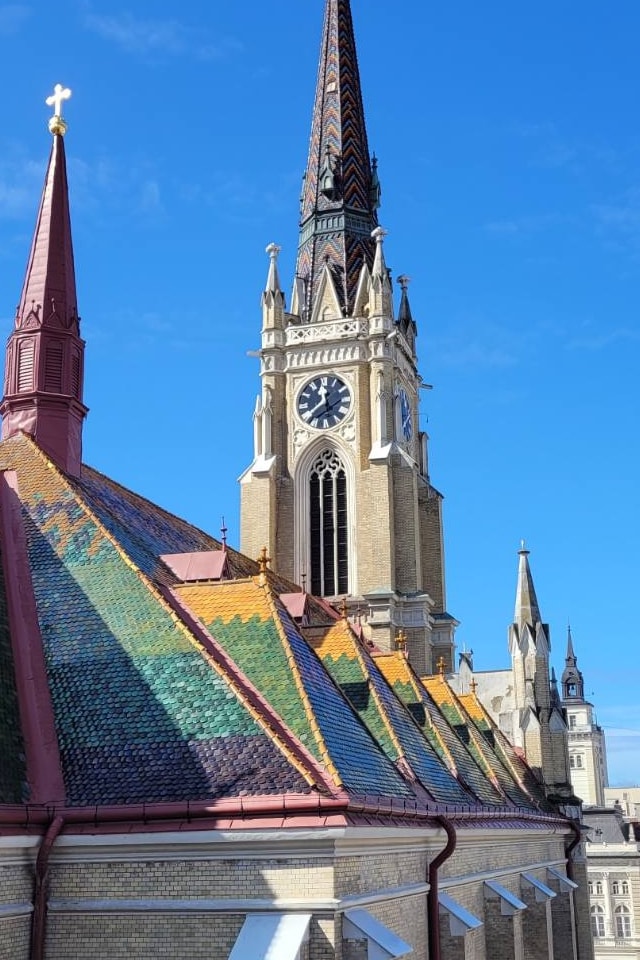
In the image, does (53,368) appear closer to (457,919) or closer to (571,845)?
(457,919)

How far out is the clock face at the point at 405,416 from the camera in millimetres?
59312

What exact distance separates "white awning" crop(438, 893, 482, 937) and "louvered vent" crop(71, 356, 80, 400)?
36.3 ft

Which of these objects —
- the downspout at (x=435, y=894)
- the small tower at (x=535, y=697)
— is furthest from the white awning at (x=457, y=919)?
the small tower at (x=535, y=697)

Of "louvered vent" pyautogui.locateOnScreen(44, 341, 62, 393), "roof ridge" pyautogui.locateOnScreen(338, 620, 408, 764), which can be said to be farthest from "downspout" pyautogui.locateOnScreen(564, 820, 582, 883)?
"louvered vent" pyautogui.locateOnScreen(44, 341, 62, 393)

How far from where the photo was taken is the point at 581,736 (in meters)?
134

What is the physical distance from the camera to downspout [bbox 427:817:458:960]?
17.9m

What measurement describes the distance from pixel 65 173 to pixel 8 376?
4.54 metres

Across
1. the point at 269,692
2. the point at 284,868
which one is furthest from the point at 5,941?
the point at 269,692

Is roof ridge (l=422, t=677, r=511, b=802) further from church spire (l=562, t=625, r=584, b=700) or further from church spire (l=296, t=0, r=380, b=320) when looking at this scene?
church spire (l=562, t=625, r=584, b=700)

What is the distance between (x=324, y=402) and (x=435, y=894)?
42239 mm

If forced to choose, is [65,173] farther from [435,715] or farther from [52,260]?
[435,715]

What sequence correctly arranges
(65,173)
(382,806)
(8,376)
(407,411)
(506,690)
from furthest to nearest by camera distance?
(506,690)
(407,411)
(65,173)
(8,376)
(382,806)

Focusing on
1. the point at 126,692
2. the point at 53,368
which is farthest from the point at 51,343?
the point at 126,692

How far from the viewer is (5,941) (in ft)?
45.3
